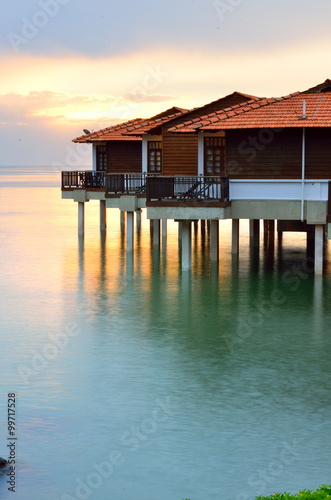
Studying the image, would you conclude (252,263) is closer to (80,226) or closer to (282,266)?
(282,266)

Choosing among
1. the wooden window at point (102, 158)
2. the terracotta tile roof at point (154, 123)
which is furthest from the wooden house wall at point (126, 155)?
the wooden window at point (102, 158)

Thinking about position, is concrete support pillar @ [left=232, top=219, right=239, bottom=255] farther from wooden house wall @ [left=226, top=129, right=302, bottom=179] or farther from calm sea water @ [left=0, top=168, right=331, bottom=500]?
wooden house wall @ [left=226, top=129, right=302, bottom=179]

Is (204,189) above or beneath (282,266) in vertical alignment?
above

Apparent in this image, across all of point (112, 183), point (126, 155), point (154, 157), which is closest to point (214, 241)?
point (112, 183)

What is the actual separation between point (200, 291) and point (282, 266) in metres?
6.98

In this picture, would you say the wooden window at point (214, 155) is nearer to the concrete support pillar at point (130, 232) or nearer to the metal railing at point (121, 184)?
the metal railing at point (121, 184)

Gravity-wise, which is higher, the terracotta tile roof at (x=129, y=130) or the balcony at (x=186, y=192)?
the terracotta tile roof at (x=129, y=130)

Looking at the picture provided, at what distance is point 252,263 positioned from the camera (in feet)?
110

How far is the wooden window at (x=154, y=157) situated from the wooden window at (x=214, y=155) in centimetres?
672

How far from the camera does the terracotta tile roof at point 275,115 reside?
27.8 m

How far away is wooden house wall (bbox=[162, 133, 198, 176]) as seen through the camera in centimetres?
3312

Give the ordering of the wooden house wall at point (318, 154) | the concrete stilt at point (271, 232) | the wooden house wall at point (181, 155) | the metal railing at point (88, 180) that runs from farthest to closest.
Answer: the metal railing at point (88, 180) → the concrete stilt at point (271, 232) → the wooden house wall at point (181, 155) → the wooden house wall at point (318, 154)

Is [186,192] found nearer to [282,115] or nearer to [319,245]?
[282,115]

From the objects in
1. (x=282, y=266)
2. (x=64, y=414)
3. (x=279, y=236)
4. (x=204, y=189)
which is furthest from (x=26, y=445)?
(x=279, y=236)
